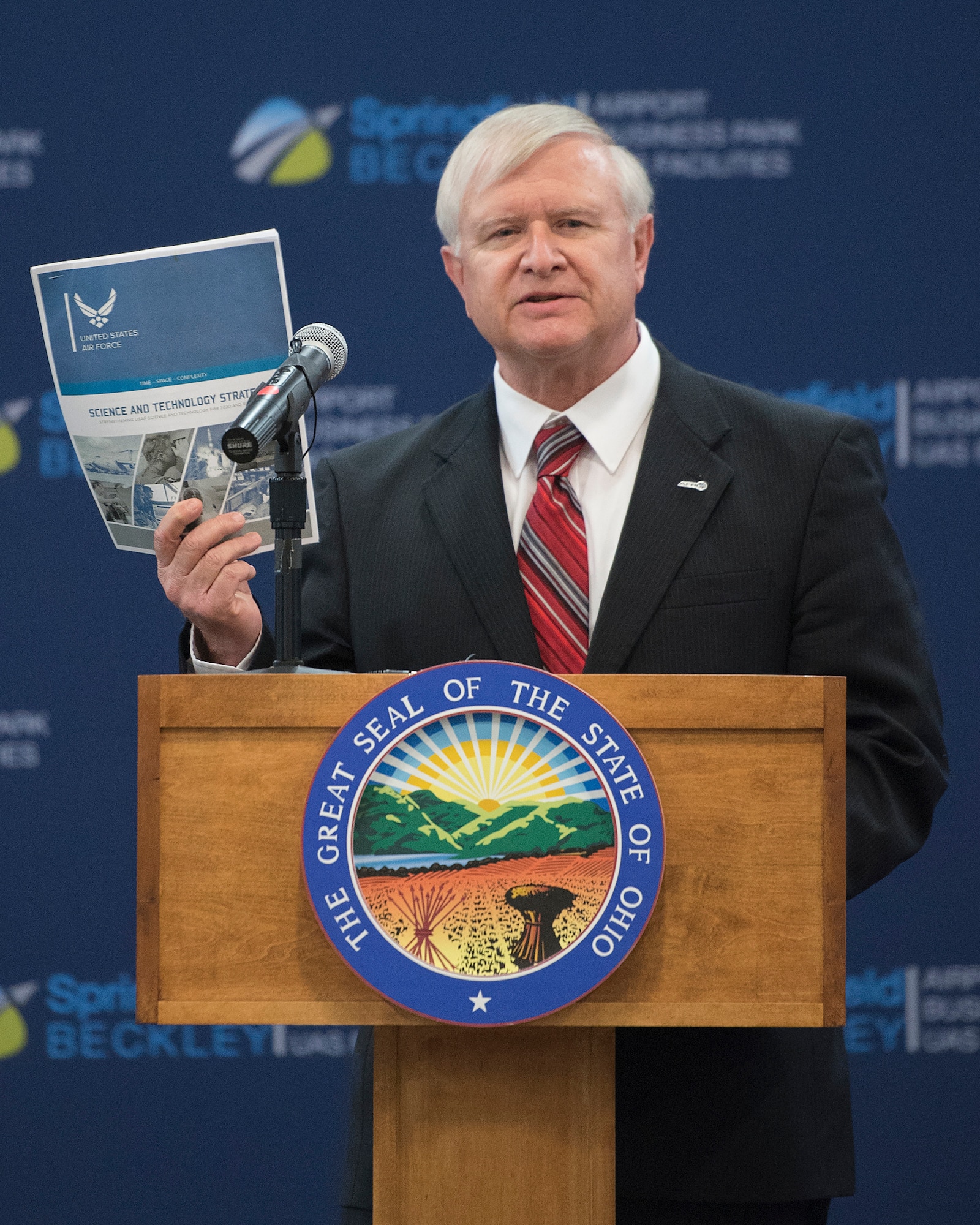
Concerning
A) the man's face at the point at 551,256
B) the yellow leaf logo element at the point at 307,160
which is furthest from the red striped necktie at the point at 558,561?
the yellow leaf logo element at the point at 307,160

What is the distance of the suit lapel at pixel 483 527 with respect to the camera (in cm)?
157

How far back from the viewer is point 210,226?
2.88 meters

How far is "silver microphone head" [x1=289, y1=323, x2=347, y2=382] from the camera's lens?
133 centimetres

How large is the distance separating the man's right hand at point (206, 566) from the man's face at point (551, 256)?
477 mm

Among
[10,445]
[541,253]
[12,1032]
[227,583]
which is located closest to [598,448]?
[541,253]

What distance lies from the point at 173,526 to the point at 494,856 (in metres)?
0.53

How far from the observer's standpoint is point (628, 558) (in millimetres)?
1553

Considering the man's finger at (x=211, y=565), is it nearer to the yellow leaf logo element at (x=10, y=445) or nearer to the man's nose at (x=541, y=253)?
the man's nose at (x=541, y=253)

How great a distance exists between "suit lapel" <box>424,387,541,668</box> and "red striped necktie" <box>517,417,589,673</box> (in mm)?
24

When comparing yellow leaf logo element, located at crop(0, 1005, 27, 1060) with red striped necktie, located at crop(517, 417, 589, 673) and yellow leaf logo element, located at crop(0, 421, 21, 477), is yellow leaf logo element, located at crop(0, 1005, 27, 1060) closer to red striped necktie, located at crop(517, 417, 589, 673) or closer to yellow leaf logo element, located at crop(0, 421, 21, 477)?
yellow leaf logo element, located at crop(0, 421, 21, 477)

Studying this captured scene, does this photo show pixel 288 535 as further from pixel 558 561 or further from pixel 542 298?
pixel 542 298

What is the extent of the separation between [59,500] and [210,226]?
0.67 m

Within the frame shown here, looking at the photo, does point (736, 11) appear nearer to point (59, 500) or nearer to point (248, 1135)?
point (59, 500)

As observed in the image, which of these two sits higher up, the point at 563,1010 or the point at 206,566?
the point at 206,566
